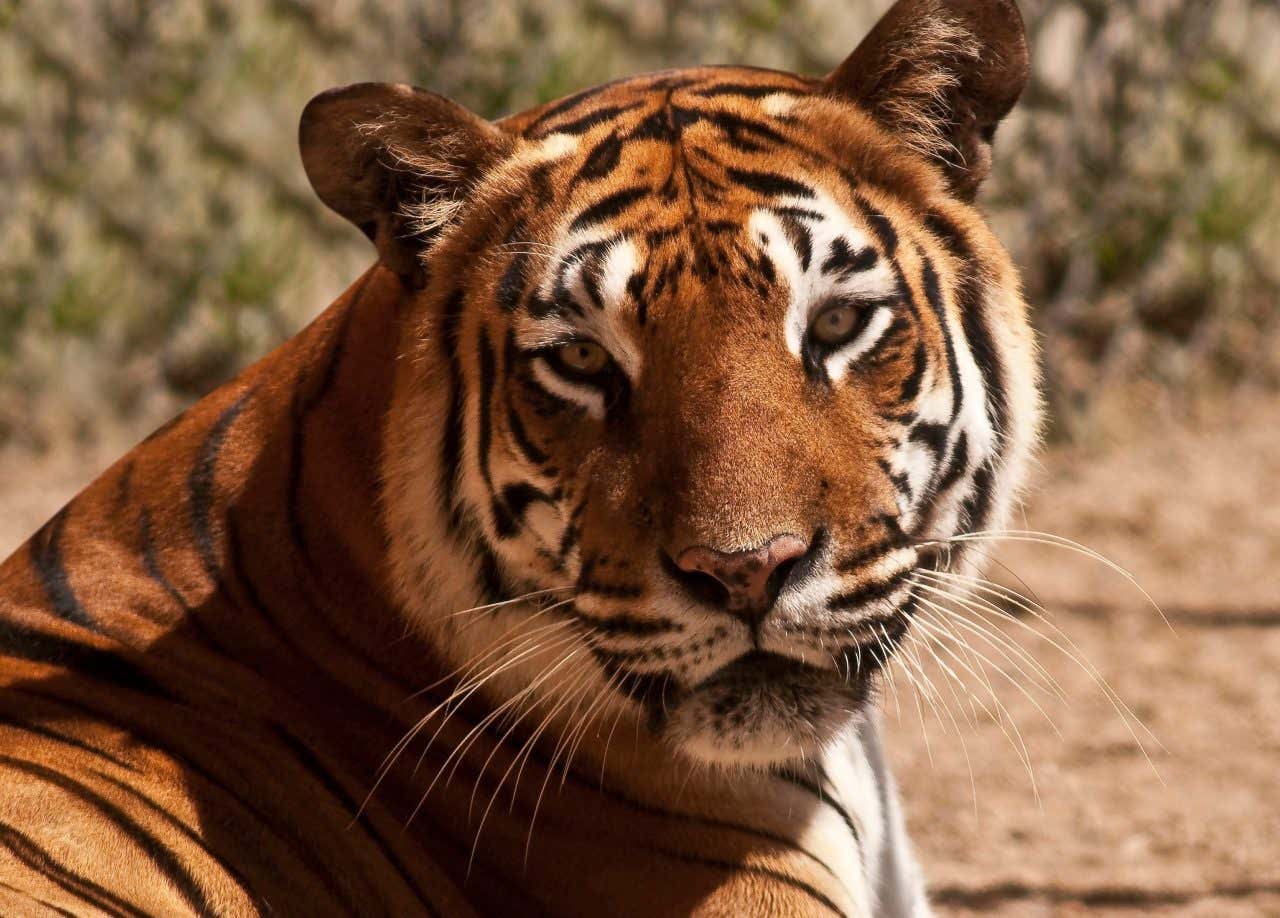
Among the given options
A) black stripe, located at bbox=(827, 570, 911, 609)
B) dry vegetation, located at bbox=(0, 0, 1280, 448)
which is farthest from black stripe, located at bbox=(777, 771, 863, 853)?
dry vegetation, located at bbox=(0, 0, 1280, 448)

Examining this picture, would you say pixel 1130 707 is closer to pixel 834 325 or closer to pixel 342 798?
pixel 834 325

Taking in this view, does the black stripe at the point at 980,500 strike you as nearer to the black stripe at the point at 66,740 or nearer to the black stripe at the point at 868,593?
the black stripe at the point at 868,593

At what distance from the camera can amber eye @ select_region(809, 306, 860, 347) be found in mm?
1602

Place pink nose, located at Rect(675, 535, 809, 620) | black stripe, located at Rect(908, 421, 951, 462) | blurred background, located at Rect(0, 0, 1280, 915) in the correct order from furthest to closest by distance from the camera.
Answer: blurred background, located at Rect(0, 0, 1280, 915) < black stripe, located at Rect(908, 421, 951, 462) < pink nose, located at Rect(675, 535, 809, 620)

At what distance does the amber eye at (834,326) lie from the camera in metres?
1.60

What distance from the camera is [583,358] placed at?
1.61 meters

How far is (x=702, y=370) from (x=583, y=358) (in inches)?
5.4

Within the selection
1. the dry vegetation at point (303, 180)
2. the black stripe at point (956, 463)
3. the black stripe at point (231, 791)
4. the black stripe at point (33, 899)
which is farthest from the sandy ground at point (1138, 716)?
the black stripe at point (33, 899)

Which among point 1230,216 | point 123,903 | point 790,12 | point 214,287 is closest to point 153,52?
point 214,287

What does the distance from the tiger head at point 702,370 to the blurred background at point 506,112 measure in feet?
7.60

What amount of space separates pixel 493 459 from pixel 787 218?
0.38 meters

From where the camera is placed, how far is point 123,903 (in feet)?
4.96

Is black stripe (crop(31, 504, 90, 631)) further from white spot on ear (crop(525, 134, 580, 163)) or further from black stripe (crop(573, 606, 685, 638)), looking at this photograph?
white spot on ear (crop(525, 134, 580, 163))

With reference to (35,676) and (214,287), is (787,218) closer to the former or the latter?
(35,676)
